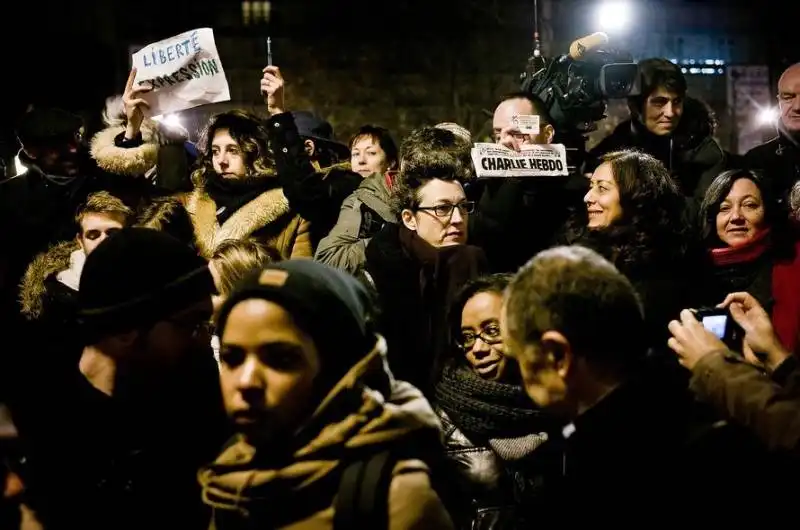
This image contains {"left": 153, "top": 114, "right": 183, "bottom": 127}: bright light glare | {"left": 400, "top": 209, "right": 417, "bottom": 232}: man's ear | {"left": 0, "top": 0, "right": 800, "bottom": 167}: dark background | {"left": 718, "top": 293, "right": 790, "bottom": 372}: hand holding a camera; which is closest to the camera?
{"left": 718, "top": 293, "right": 790, "bottom": 372}: hand holding a camera

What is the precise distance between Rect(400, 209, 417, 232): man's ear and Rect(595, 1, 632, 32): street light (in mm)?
6616

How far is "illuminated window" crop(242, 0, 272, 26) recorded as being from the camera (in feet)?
33.0

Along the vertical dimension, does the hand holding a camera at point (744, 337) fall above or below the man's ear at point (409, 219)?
below

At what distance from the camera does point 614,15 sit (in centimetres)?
1065

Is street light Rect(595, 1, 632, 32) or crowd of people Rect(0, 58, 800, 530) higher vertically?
street light Rect(595, 1, 632, 32)

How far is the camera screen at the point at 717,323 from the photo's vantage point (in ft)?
9.78

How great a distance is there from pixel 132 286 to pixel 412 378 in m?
1.88

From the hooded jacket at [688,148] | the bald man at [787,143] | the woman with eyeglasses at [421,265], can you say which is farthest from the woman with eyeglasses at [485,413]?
the bald man at [787,143]

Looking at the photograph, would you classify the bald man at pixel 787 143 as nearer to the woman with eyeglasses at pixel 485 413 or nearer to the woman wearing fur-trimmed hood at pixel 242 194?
the woman with eyeglasses at pixel 485 413

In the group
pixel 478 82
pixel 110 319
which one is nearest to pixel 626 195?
pixel 110 319

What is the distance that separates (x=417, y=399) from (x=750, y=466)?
32.7 inches

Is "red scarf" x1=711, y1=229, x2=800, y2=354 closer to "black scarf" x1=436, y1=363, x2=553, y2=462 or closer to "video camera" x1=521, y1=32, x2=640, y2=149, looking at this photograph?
"video camera" x1=521, y1=32, x2=640, y2=149

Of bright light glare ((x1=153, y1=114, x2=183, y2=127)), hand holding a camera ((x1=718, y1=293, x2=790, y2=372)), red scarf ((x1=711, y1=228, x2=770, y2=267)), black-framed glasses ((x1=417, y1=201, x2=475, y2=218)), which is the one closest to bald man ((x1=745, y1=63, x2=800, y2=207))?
red scarf ((x1=711, y1=228, x2=770, y2=267))

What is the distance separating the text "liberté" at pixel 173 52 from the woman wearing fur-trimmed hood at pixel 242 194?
0.47m
